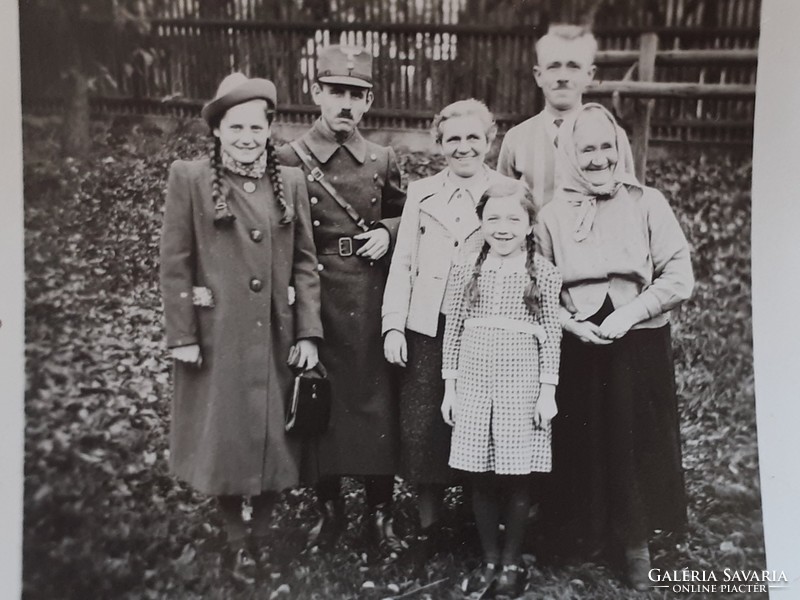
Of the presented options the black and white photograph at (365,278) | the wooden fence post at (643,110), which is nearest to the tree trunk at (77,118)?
the black and white photograph at (365,278)

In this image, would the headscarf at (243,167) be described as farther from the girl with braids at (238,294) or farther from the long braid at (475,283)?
the long braid at (475,283)

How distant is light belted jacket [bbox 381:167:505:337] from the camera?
10.0 ft

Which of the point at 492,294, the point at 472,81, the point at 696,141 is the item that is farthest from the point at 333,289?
the point at 696,141

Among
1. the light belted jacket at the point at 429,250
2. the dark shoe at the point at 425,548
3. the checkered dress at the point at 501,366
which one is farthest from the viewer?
the dark shoe at the point at 425,548

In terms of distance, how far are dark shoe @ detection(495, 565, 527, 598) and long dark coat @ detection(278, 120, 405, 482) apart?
0.67 m

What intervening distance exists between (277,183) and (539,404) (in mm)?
1416

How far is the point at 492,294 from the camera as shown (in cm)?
300

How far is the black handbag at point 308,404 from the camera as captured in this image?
3.02 meters

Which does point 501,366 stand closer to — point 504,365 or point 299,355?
point 504,365

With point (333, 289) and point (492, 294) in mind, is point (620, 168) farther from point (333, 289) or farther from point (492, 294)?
point (333, 289)

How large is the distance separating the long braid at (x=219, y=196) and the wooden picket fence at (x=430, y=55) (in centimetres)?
28

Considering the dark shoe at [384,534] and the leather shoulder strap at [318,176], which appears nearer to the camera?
the leather shoulder strap at [318,176]

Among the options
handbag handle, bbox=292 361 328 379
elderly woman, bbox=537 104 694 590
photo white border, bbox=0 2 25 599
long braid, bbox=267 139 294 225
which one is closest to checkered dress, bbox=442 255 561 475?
elderly woman, bbox=537 104 694 590

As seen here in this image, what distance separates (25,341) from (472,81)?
2228 mm
